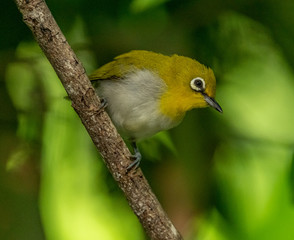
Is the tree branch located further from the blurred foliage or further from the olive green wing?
the olive green wing

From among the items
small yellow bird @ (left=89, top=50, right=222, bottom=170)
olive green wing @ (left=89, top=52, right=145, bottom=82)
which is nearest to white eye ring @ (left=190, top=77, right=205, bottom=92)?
small yellow bird @ (left=89, top=50, right=222, bottom=170)

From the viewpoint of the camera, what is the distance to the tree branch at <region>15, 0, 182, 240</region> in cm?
191

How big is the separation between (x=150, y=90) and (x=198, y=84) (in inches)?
7.1

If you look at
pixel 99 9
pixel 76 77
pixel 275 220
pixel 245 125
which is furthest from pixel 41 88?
pixel 275 220

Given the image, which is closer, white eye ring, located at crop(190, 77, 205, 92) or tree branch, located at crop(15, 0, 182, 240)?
tree branch, located at crop(15, 0, 182, 240)

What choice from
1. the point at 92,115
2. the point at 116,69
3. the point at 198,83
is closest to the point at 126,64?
the point at 116,69

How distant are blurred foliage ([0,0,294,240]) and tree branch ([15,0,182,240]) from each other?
0.30 m

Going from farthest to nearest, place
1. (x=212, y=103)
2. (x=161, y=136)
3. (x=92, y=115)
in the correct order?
1. (x=161, y=136)
2. (x=212, y=103)
3. (x=92, y=115)

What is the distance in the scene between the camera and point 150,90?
99.6 inches

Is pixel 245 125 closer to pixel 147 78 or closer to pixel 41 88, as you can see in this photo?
pixel 147 78

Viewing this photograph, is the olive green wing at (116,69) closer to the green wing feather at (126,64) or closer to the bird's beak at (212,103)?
the green wing feather at (126,64)

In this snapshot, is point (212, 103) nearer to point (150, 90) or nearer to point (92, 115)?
point (150, 90)

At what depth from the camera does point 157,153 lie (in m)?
2.63

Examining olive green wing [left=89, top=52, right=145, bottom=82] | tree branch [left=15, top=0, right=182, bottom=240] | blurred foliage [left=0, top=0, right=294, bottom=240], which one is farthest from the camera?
olive green wing [left=89, top=52, right=145, bottom=82]
